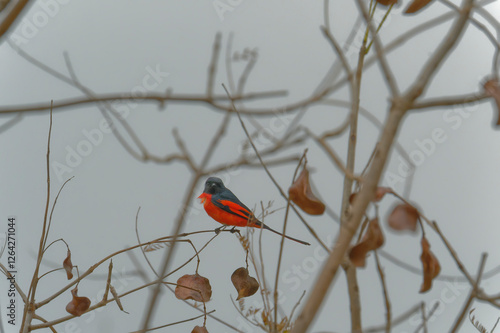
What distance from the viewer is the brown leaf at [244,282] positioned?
3.36ft

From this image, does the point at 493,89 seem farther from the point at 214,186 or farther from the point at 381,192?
the point at 214,186

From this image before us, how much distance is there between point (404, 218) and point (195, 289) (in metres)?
0.53

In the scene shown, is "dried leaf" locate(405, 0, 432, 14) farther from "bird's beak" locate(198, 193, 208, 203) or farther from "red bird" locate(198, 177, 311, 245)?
"bird's beak" locate(198, 193, 208, 203)

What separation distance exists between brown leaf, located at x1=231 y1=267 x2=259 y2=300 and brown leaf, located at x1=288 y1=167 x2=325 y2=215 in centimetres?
33

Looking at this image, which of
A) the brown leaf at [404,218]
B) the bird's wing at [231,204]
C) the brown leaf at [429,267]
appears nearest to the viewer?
the brown leaf at [404,218]

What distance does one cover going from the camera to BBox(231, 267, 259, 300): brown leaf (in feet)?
3.36

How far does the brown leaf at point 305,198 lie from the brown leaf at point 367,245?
11cm

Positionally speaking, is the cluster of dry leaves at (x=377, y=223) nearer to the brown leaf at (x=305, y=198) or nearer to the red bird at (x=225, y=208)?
the brown leaf at (x=305, y=198)

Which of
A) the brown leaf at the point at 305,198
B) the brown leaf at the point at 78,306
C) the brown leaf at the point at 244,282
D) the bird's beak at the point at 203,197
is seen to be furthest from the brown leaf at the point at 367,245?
the bird's beak at the point at 203,197

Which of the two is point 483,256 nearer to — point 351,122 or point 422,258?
point 422,258

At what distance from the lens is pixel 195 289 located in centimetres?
99

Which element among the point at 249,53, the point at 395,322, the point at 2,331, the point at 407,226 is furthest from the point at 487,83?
the point at 2,331

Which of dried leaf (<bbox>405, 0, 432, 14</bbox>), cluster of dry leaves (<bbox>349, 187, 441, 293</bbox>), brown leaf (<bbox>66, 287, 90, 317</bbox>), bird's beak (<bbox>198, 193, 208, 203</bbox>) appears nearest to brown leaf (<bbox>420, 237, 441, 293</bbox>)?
cluster of dry leaves (<bbox>349, 187, 441, 293</bbox>)

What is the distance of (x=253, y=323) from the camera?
1.03 metres
